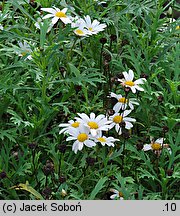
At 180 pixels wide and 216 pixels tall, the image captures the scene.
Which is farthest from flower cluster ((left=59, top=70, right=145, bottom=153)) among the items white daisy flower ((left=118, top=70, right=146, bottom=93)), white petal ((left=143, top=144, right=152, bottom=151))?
white petal ((left=143, top=144, right=152, bottom=151))

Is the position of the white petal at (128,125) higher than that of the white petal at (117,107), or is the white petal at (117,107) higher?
the white petal at (117,107)

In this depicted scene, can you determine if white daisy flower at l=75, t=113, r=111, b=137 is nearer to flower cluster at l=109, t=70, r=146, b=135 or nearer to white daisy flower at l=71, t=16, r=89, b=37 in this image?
flower cluster at l=109, t=70, r=146, b=135

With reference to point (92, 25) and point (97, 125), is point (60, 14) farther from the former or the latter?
point (97, 125)

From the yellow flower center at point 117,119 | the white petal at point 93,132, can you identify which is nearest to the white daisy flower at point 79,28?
the yellow flower center at point 117,119

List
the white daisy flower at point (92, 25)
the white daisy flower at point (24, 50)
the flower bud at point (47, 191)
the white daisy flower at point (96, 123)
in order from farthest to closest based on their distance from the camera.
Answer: the white daisy flower at point (92, 25) < the white daisy flower at point (24, 50) < the white daisy flower at point (96, 123) < the flower bud at point (47, 191)

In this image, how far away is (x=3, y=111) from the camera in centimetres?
246

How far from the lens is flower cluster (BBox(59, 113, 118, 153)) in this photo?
219cm

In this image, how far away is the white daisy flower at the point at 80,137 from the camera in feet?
7.15

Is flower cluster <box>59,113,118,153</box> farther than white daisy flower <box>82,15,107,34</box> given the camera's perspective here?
No

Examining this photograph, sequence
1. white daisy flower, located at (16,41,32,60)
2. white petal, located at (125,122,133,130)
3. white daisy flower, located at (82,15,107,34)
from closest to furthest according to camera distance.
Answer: white petal, located at (125,122,133,130) < white daisy flower, located at (16,41,32,60) < white daisy flower, located at (82,15,107,34)

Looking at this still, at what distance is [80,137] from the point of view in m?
2.19

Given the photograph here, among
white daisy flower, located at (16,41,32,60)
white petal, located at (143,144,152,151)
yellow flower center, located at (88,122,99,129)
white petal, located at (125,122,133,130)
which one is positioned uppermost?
white daisy flower, located at (16,41,32,60)

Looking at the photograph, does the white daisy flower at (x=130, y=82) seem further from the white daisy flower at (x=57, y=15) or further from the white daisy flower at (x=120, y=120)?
the white daisy flower at (x=57, y=15)

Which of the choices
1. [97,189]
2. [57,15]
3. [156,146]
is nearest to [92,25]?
[57,15]
